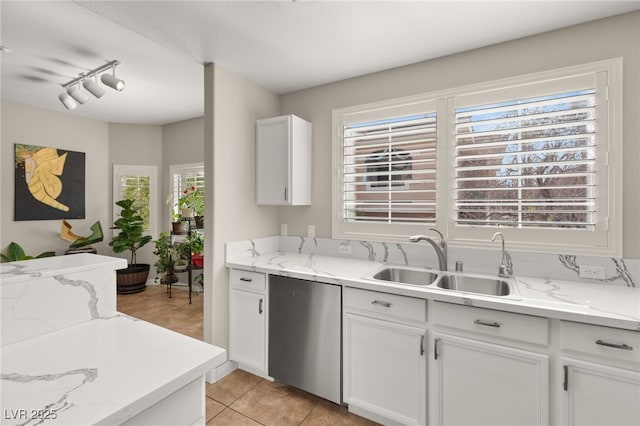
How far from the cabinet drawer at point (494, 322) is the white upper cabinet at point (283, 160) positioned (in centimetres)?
151

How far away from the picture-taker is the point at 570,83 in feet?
6.52

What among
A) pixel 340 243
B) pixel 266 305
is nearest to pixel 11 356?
pixel 266 305

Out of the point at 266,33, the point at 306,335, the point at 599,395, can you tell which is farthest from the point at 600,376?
the point at 266,33

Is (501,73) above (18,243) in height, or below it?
above

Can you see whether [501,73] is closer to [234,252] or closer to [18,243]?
[234,252]

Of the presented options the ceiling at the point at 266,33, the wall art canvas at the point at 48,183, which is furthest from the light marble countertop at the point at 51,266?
the wall art canvas at the point at 48,183

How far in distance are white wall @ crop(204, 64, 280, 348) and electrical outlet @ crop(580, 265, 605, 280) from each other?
2.44 m

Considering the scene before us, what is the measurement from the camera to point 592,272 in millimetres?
1909

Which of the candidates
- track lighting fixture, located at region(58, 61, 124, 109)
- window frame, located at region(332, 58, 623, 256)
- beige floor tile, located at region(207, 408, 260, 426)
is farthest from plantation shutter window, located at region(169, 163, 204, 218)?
beige floor tile, located at region(207, 408, 260, 426)

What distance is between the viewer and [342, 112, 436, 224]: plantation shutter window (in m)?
2.46

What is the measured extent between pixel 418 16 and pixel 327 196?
1.54m

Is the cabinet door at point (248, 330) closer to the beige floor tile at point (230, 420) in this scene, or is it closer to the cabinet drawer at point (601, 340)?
the beige floor tile at point (230, 420)

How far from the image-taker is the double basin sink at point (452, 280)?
6.57 feet

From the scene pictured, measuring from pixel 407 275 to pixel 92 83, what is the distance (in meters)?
3.30
